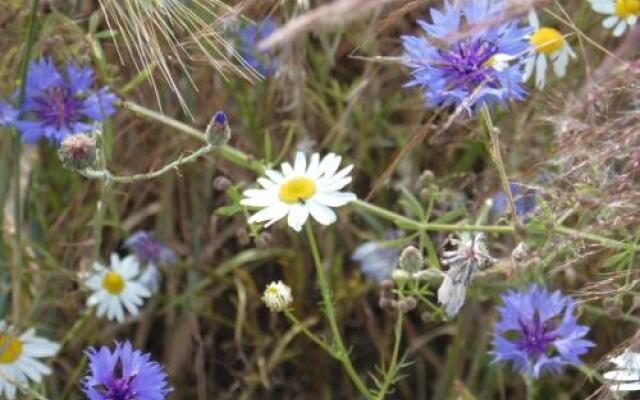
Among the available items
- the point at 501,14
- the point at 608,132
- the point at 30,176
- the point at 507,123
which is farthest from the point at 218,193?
the point at 501,14

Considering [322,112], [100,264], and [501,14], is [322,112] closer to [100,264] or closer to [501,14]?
[100,264]

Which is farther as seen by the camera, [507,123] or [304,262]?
[304,262]

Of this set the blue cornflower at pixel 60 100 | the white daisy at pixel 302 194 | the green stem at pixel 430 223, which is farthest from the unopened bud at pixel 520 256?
the blue cornflower at pixel 60 100

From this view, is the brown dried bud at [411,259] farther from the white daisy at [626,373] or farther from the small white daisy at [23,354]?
the small white daisy at [23,354]

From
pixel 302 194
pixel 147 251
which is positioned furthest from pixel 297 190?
pixel 147 251

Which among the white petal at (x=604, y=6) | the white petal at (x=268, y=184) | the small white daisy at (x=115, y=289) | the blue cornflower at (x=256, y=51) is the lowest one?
the white petal at (x=268, y=184)

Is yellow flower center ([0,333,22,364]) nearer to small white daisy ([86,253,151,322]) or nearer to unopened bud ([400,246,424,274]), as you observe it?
small white daisy ([86,253,151,322])
